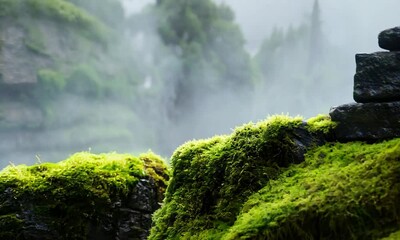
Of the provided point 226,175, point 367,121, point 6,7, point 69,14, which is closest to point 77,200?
point 226,175

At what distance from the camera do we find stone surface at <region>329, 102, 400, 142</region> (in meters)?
2.14

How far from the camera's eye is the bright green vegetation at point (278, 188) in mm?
1597

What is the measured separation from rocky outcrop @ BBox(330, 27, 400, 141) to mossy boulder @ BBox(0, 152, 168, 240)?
1.58 m

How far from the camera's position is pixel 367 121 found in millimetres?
2217

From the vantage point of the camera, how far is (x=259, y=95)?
1191 cm

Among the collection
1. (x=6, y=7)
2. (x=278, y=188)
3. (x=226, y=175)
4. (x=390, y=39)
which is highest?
(x=6, y=7)

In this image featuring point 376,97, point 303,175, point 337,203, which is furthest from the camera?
point 376,97

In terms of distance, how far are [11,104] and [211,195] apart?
312 inches

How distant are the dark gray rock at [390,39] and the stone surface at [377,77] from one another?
0.05 m

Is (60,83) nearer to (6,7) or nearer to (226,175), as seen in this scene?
(6,7)

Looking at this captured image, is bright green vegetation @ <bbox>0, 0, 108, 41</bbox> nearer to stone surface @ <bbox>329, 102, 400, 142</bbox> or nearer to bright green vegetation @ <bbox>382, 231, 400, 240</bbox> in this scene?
stone surface @ <bbox>329, 102, 400, 142</bbox>

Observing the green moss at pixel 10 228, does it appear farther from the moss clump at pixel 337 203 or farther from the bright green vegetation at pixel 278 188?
the moss clump at pixel 337 203

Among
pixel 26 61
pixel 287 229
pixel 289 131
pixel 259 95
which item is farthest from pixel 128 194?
pixel 259 95

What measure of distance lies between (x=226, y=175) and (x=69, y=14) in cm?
973
